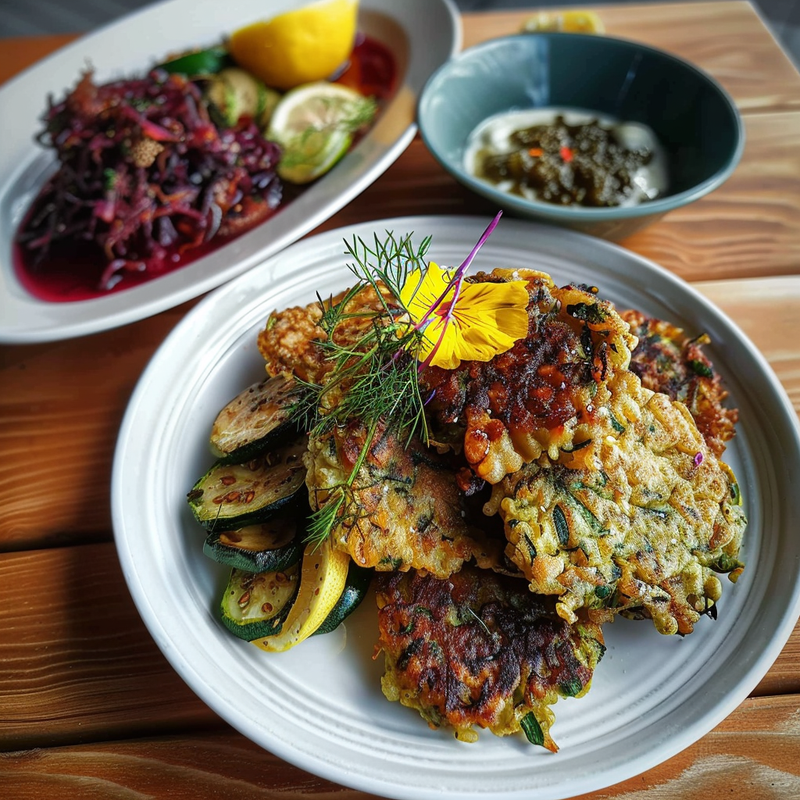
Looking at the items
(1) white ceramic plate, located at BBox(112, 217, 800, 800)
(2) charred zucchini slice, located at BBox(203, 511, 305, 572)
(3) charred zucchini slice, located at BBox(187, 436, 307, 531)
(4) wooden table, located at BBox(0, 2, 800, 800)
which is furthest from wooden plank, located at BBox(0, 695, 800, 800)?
(3) charred zucchini slice, located at BBox(187, 436, 307, 531)

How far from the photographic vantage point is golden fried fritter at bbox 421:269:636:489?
1.78 meters

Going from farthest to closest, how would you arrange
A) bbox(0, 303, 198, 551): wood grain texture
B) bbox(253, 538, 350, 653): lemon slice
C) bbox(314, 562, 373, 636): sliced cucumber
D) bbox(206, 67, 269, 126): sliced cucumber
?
bbox(206, 67, 269, 126): sliced cucumber → bbox(0, 303, 198, 551): wood grain texture → bbox(314, 562, 373, 636): sliced cucumber → bbox(253, 538, 350, 653): lemon slice

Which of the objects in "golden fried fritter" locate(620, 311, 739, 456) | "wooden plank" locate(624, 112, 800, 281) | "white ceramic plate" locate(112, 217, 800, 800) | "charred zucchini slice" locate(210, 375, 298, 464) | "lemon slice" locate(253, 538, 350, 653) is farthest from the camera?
"wooden plank" locate(624, 112, 800, 281)

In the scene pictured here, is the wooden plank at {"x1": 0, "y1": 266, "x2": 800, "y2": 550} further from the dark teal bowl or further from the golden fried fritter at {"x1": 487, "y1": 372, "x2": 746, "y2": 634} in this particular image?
the golden fried fritter at {"x1": 487, "y1": 372, "x2": 746, "y2": 634}

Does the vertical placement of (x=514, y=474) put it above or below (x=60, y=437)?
above

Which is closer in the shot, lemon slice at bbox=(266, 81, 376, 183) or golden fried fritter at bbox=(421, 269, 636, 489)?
golden fried fritter at bbox=(421, 269, 636, 489)

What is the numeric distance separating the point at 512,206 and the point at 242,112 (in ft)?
6.00

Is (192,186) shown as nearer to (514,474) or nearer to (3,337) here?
(3,337)

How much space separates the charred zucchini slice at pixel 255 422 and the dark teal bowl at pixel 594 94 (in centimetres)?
125

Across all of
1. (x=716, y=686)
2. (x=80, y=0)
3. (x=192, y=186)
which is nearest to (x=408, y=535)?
(x=716, y=686)

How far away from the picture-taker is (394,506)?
183 cm

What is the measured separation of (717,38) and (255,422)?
3649 millimetres

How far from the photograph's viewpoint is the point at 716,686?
1760mm

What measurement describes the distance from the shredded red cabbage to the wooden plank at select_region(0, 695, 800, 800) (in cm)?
195
